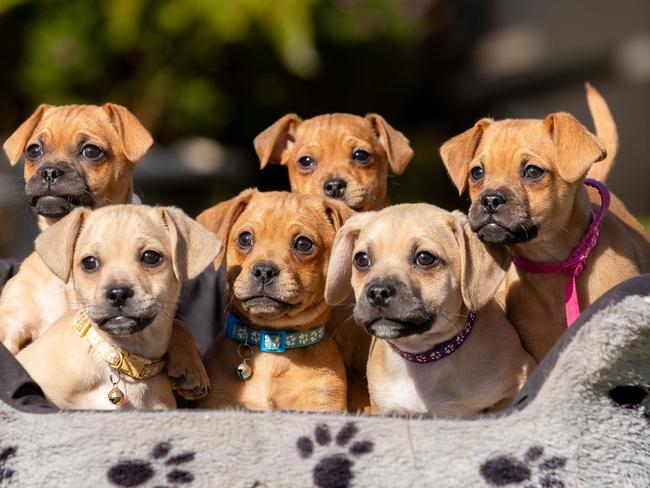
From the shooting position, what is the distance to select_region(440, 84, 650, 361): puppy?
4.37 metres

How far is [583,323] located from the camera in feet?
11.1

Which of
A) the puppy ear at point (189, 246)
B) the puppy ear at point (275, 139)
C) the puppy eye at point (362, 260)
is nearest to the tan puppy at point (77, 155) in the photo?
the puppy ear at point (189, 246)

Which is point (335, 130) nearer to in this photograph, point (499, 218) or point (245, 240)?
point (245, 240)

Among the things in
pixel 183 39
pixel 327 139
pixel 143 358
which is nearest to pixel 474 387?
pixel 143 358

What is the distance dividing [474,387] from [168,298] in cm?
129

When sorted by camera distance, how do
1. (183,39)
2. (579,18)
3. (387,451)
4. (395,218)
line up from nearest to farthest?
1. (387,451)
2. (395,218)
3. (183,39)
4. (579,18)

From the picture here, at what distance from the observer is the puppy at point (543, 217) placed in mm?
4371

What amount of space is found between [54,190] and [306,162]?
163cm

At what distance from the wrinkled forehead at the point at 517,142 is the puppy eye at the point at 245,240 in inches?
41.8

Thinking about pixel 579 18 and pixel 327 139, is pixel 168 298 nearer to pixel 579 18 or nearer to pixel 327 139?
pixel 327 139

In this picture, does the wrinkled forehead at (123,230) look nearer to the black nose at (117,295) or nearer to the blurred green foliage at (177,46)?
the black nose at (117,295)

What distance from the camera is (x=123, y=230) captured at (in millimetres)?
4219

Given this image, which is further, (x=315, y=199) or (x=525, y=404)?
(x=315, y=199)

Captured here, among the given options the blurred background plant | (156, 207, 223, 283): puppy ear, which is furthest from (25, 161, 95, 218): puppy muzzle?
the blurred background plant
